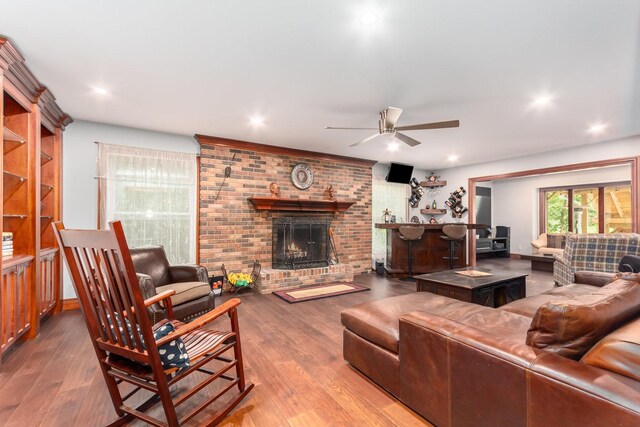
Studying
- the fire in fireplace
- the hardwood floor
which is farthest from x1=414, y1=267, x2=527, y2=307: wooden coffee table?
the fire in fireplace

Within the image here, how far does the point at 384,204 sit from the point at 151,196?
14.5ft

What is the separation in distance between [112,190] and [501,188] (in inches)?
380

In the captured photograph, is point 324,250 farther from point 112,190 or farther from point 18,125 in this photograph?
point 18,125

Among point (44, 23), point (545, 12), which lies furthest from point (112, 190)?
point (545, 12)

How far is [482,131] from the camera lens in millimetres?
4180

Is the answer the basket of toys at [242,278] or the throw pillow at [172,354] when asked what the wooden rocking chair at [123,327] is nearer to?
the throw pillow at [172,354]

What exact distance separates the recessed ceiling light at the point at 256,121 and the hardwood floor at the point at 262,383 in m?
2.36

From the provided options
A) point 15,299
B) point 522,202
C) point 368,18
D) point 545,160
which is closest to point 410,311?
point 368,18

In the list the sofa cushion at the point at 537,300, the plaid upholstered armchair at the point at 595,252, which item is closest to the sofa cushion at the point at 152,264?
the sofa cushion at the point at 537,300

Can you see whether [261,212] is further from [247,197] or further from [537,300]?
[537,300]

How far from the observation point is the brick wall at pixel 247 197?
4.46 m

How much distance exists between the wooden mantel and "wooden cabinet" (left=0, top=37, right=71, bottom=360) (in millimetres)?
2506

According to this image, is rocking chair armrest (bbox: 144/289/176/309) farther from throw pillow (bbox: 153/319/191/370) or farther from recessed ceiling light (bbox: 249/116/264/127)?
recessed ceiling light (bbox: 249/116/264/127)

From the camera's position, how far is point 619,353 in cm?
102
